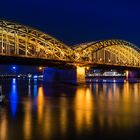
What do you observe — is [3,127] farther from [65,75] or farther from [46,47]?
[65,75]

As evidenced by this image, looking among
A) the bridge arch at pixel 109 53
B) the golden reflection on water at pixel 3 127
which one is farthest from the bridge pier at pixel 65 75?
the golden reflection on water at pixel 3 127

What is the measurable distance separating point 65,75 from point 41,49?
1742cm

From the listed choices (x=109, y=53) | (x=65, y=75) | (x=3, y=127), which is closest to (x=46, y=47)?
(x=65, y=75)

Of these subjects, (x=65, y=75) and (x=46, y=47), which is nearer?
(x=46, y=47)

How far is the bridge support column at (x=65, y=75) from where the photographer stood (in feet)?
386

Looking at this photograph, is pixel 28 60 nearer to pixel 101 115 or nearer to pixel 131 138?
pixel 101 115

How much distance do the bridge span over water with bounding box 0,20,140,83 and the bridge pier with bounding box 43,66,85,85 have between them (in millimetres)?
2581

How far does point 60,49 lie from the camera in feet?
390

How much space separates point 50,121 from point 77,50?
103028 millimetres

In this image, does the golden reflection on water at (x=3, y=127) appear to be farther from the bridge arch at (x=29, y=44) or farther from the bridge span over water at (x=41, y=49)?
the bridge arch at (x=29, y=44)

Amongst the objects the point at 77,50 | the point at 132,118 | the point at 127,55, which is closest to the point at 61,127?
the point at 132,118

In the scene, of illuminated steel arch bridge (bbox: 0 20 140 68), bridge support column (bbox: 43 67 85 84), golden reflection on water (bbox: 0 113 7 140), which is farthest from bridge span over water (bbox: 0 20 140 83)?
golden reflection on water (bbox: 0 113 7 140)

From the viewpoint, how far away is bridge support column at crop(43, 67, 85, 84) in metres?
118

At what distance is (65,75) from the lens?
125938mm
